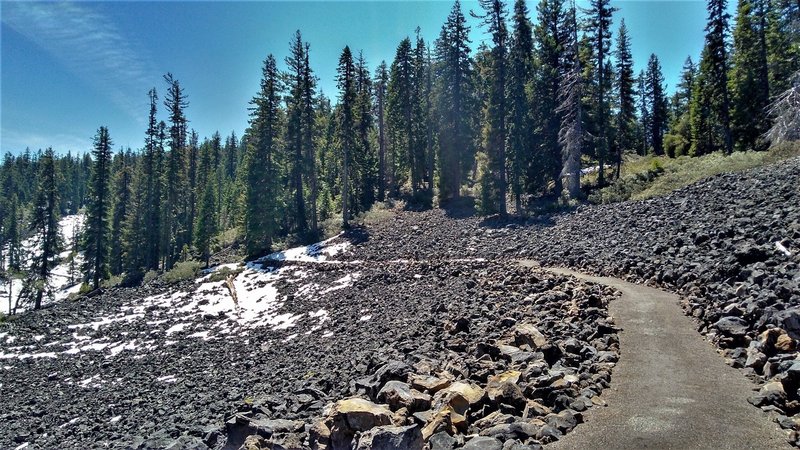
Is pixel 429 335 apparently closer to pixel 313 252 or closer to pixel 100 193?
pixel 313 252

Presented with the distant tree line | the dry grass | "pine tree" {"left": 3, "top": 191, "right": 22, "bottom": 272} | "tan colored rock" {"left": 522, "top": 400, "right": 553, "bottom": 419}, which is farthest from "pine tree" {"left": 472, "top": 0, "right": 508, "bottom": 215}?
"pine tree" {"left": 3, "top": 191, "right": 22, "bottom": 272}

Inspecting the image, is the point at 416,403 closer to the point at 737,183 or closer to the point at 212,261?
the point at 737,183

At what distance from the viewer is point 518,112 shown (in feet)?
119

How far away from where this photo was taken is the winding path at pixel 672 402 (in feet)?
21.0

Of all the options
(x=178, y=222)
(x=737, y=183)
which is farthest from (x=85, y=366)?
(x=178, y=222)

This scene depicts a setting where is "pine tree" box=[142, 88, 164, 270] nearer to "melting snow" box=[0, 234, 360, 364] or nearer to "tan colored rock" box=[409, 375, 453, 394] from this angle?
"melting snow" box=[0, 234, 360, 364]

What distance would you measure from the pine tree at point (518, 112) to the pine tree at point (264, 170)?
2228 centimetres

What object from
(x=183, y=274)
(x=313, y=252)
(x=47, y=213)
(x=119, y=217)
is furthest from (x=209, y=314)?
(x=119, y=217)

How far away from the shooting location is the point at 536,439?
268 inches

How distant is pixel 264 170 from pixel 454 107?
19.6 meters

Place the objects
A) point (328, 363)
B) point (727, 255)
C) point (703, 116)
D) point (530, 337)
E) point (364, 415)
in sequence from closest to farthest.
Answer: point (364, 415) → point (530, 337) → point (727, 255) → point (328, 363) → point (703, 116)

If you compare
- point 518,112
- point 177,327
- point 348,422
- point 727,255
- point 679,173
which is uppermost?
point 518,112

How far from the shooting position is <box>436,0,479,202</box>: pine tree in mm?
43812

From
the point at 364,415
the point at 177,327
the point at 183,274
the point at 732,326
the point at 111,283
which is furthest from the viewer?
the point at 111,283
